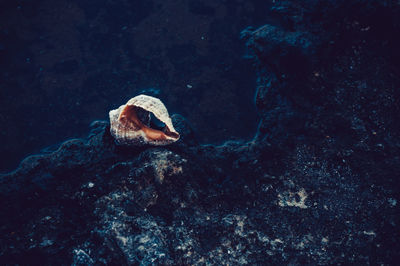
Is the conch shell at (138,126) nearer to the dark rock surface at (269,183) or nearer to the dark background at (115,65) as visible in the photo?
the dark rock surface at (269,183)

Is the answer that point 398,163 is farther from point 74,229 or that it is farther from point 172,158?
point 74,229

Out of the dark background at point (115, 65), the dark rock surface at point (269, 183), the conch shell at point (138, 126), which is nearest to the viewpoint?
the dark rock surface at point (269, 183)

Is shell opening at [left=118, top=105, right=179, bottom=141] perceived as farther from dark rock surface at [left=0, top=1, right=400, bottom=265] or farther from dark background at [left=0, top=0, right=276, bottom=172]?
dark background at [left=0, top=0, right=276, bottom=172]

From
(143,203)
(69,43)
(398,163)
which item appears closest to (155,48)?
(69,43)

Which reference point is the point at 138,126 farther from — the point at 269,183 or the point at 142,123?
the point at 269,183

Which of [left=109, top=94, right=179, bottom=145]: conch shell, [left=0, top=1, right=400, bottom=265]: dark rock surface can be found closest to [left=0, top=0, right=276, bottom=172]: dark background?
[left=0, top=1, right=400, bottom=265]: dark rock surface

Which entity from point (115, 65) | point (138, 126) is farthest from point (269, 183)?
Answer: point (115, 65)

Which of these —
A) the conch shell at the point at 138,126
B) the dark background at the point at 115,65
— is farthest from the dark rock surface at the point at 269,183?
the dark background at the point at 115,65
